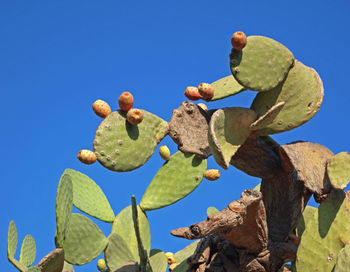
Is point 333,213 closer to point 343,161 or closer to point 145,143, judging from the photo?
point 343,161

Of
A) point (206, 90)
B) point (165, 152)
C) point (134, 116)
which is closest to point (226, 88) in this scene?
point (206, 90)

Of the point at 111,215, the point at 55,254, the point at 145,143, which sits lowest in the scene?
the point at 55,254

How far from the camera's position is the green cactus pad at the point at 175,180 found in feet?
11.1

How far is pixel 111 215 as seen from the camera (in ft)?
11.5

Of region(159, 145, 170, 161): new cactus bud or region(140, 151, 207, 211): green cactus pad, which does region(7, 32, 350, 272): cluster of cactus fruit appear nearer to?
region(140, 151, 207, 211): green cactus pad

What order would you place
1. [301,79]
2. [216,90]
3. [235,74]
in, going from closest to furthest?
[235,74], [301,79], [216,90]

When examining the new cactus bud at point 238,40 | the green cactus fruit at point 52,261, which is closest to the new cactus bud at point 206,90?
Result: the new cactus bud at point 238,40

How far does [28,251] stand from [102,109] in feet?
3.43

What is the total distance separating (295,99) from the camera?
111 inches

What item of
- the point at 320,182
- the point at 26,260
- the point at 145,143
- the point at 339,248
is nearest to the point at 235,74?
the point at 145,143

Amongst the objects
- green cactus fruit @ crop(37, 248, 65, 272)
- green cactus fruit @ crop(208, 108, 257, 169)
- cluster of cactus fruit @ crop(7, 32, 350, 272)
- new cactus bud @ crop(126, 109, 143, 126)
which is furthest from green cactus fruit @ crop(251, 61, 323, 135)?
green cactus fruit @ crop(37, 248, 65, 272)

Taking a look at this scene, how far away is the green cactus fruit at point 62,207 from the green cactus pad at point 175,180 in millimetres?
A: 685

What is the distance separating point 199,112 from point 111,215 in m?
0.99

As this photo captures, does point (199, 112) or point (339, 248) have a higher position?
point (199, 112)
